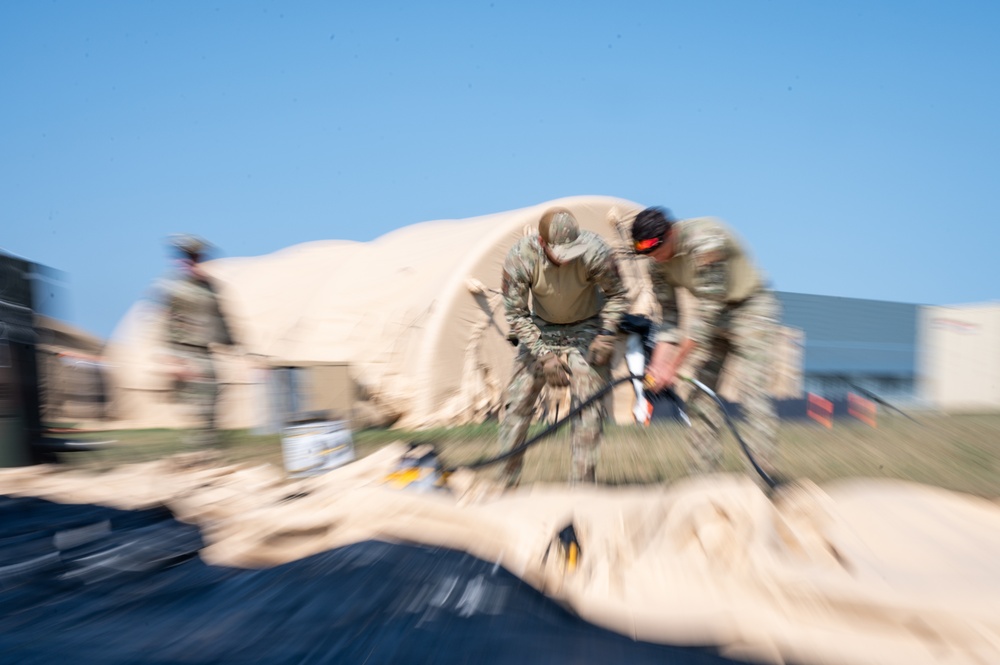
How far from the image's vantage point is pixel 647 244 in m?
4.07

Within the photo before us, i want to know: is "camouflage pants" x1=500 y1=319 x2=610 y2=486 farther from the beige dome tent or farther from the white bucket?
the beige dome tent

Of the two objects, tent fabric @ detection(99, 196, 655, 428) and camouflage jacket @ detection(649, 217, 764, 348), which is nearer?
camouflage jacket @ detection(649, 217, 764, 348)

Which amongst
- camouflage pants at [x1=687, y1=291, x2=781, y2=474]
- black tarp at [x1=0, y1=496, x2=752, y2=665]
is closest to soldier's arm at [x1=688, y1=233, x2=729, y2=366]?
camouflage pants at [x1=687, y1=291, x2=781, y2=474]

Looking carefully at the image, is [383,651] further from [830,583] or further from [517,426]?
[517,426]

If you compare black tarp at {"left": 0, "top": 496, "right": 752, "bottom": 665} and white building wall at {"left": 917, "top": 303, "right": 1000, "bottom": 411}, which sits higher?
black tarp at {"left": 0, "top": 496, "right": 752, "bottom": 665}

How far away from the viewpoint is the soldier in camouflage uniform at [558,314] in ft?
14.5

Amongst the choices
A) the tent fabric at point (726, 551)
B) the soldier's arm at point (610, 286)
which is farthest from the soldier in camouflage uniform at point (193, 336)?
the soldier's arm at point (610, 286)

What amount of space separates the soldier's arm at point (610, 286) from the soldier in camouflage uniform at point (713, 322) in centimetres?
23

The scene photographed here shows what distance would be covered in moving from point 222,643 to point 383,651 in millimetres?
448

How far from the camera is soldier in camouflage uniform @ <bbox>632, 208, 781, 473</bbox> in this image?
4043 mm

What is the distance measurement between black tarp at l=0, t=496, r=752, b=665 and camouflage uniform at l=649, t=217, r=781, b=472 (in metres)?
1.75

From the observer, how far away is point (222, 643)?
2.18 meters

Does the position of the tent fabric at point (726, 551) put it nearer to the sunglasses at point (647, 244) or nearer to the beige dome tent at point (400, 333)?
the sunglasses at point (647, 244)

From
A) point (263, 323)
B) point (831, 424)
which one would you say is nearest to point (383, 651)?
point (831, 424)
